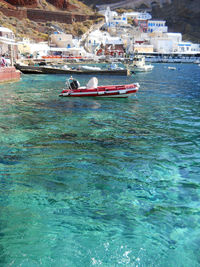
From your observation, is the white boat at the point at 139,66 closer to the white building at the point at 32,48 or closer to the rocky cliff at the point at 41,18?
the white building at the point at 32,48

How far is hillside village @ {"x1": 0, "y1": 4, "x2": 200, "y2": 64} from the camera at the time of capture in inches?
3789

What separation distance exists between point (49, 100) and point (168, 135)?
1289 cm

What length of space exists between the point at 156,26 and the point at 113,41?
48.0 metres

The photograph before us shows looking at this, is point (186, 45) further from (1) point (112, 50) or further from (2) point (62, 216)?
(2) point (62, 216)

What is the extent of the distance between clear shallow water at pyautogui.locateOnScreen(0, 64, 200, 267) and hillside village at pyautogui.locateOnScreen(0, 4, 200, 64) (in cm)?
7428

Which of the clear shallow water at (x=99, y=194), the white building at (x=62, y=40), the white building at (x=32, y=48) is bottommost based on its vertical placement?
the clear shallow water at (x=99, y=194)

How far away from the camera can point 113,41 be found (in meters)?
122

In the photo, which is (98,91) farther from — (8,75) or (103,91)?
(8,75)

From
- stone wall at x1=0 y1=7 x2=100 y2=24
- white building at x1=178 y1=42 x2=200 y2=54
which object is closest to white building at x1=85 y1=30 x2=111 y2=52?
stone wall at x1=0 y1=7 x2=100 y2=24

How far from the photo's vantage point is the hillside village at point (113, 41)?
96250 millimetres

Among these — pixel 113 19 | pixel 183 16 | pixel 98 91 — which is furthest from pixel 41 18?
pixel 98 91

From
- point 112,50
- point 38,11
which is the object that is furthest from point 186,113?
point 38,11

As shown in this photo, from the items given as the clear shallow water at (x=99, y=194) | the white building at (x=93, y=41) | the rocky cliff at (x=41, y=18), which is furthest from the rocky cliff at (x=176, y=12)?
the clear shallow water at (x=99, y=194)

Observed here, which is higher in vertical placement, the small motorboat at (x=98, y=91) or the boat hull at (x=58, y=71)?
the boat hull at (x=58, y=71)
